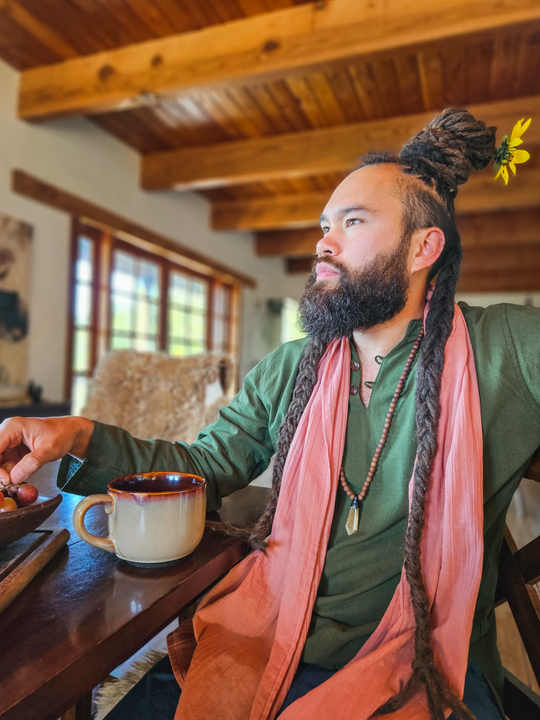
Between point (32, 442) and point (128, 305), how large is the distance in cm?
415

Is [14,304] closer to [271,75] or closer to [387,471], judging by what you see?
[271,75]

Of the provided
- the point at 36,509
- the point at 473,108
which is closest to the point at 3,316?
the point at 36,509

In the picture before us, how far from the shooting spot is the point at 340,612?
0.84 meters

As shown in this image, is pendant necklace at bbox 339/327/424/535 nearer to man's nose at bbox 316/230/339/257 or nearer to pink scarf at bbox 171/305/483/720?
pink scarf at bbox 171/305/483/720

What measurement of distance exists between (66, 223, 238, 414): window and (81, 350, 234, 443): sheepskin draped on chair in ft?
4.86

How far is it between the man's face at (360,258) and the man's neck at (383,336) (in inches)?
0.9

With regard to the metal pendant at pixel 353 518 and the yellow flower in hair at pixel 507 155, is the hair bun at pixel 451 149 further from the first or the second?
the metal pendant at pixel 353 518

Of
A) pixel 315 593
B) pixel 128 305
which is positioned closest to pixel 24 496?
pixel 315 593

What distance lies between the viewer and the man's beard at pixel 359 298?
968 millimetres

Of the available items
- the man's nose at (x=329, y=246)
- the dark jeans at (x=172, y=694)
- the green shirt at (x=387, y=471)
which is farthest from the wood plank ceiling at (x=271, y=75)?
the dark jeans at (x=172, y=694)

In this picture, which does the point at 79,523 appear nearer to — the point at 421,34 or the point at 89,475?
the point at 89,475

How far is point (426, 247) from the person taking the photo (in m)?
1.04

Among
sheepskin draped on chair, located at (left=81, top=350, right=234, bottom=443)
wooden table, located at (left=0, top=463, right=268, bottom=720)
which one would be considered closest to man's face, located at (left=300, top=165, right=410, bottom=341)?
wooden table, located at (left=0, top=463, right=268, bottom=720)

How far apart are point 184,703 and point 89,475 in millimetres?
372
